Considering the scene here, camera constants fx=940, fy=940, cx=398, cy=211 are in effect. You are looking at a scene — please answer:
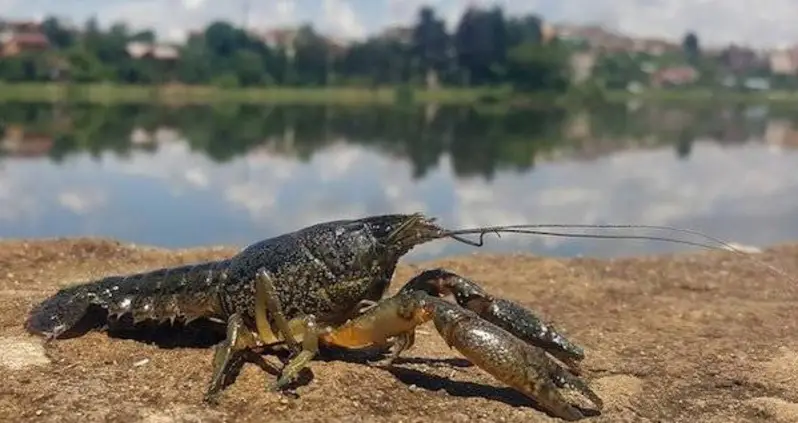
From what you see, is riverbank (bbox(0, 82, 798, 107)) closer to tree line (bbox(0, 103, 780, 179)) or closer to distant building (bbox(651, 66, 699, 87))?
tree line (bbox(0, 103, 780, 179))

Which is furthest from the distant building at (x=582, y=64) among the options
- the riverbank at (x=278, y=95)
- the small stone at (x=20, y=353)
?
the small stone at (x=20, y=353)

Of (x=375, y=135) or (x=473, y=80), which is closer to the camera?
(x=375, y=135)

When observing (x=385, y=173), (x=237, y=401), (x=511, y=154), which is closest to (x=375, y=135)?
(x=511, y=154)

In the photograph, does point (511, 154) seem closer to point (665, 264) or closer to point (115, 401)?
point (665, 264)

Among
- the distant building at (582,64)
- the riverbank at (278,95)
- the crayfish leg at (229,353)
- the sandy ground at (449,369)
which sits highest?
the crayfish leg at (229,353)

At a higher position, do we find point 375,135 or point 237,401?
point 237,401

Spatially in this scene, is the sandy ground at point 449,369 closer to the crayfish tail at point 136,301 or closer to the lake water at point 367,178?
the crayfish tail at point 136,301
